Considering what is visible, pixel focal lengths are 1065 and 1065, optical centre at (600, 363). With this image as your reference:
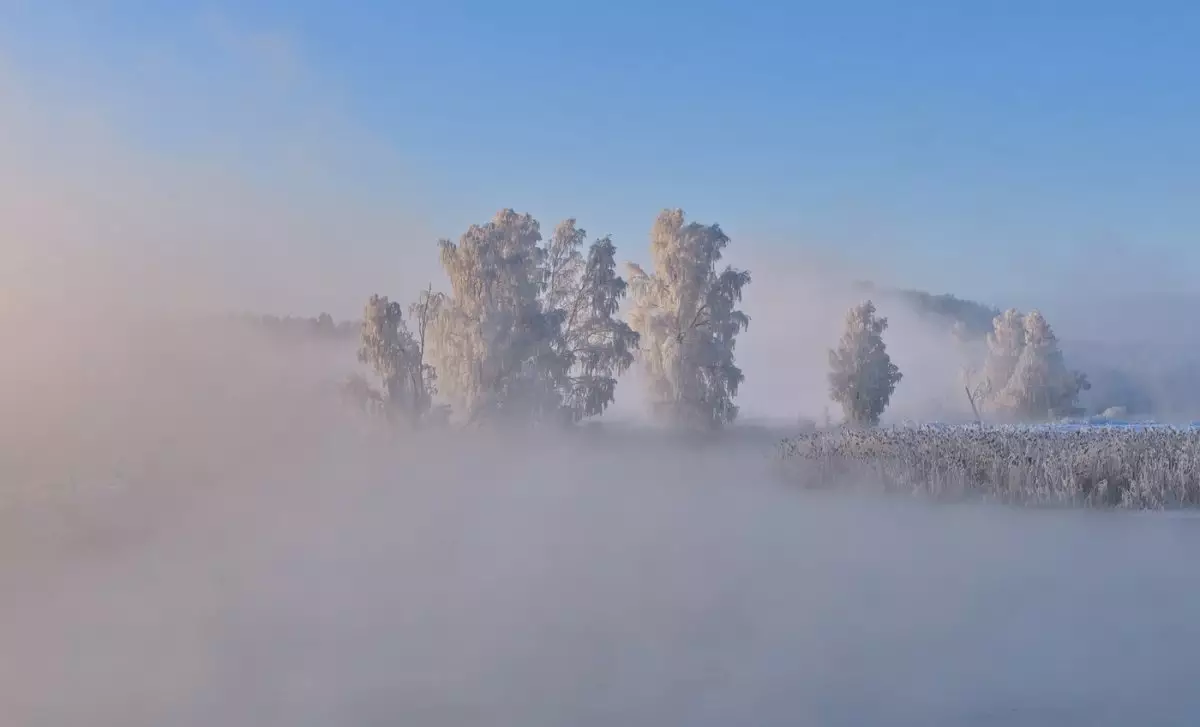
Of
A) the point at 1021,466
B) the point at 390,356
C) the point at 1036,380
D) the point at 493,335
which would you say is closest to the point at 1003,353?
the point at 1036,380

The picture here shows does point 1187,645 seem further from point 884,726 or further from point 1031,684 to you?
point 884,726

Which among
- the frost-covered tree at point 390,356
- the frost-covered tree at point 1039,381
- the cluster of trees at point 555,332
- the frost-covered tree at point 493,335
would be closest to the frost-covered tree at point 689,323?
the cluster of trees at point 555,332

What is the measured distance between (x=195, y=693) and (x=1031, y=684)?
4.85 metres

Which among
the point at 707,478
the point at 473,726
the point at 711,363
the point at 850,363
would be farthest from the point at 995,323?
the point at 473,726

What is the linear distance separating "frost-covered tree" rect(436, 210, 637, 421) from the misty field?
425 inches

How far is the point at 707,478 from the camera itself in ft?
61.6

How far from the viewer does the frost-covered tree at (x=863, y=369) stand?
106 ft

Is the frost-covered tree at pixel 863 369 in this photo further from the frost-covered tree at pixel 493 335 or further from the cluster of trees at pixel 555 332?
the frost-covered tree at pixel 493 335

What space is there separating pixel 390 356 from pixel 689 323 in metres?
8.50

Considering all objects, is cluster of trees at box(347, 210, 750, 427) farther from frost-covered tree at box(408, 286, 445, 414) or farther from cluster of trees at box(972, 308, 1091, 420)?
cluster of trees at box(972, 308, 1091, 420)

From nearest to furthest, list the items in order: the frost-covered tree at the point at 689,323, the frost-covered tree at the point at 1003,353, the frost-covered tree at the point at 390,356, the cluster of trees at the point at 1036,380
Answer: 1. the frost-covered tree at the point at 390,356
2. the frost-covered tree at the point at 689,323
3. the cluster of trees at the point at 1036,380
4. the frost-covered tree at the point at 1003,353

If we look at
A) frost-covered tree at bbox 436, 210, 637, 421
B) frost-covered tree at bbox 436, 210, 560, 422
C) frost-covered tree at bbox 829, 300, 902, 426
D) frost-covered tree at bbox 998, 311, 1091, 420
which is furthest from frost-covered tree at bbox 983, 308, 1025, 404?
frost-covered tree at bbox 436, 210, 560, 422

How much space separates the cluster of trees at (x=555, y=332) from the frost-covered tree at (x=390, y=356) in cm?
2

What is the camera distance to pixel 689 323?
29.6 m
